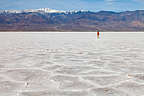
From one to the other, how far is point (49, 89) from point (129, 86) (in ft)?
3.81

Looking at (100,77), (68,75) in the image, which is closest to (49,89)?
(68,75)

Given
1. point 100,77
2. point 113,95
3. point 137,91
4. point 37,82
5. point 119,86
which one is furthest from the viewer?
point 100,77

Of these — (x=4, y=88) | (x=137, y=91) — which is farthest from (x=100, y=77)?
(x=4, y=88)

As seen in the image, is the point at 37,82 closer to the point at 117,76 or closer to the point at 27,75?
the point at 27,75

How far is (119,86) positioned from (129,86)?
147 millimetres

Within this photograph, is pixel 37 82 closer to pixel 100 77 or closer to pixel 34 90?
pixel 34 90

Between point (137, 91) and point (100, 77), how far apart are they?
0.86m

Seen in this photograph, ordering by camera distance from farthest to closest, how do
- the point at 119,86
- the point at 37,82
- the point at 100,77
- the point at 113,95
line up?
the point at 100,77
the point at 37,82
the point at 119,86
the point at 113,95

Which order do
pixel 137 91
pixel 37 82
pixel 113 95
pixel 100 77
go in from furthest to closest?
1. pixel 100 77
2. pixel 37 82
3. pixel 137 91
4. pixel 113 95

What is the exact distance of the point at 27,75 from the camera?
3.42 meters

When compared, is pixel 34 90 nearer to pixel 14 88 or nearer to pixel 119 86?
pixel 14 88

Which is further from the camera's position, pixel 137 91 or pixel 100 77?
pixel 100 77

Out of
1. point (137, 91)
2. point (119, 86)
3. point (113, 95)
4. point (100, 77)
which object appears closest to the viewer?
point (113, 95)

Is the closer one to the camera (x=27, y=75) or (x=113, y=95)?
(x=113, y=95)
